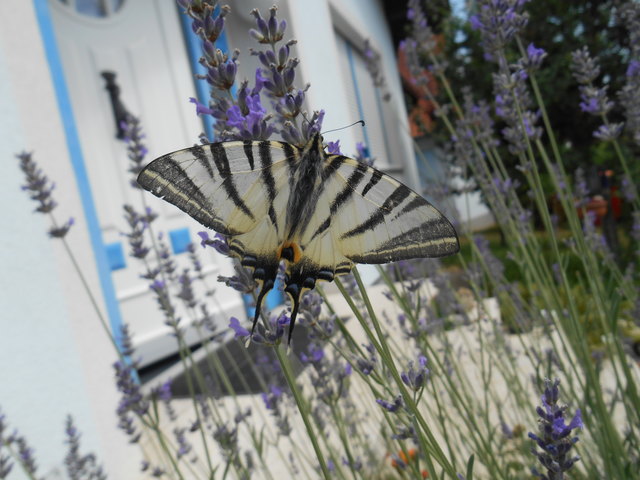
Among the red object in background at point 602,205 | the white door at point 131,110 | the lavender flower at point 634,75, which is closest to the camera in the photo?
the lavender flower at point 634,75

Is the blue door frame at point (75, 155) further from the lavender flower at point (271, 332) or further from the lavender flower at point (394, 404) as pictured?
the lavender flower at point (394, 404)

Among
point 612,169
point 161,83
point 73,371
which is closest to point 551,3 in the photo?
point 612,169

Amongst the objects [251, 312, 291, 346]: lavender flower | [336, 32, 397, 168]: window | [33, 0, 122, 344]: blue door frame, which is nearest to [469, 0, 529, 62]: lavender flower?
[251, 312, 291, 346]: lavender flower

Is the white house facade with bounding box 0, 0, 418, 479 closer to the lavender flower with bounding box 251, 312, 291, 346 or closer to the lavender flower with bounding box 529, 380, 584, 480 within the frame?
the lavender flower with bounding box 251, 312, 291, 346

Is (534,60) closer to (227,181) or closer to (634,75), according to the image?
(634,75)

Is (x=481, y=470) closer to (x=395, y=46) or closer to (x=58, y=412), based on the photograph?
(x=58, y=412)

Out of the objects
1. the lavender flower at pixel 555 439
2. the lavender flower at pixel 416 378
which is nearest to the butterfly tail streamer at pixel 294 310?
the lavender flower at pixel 416 378
